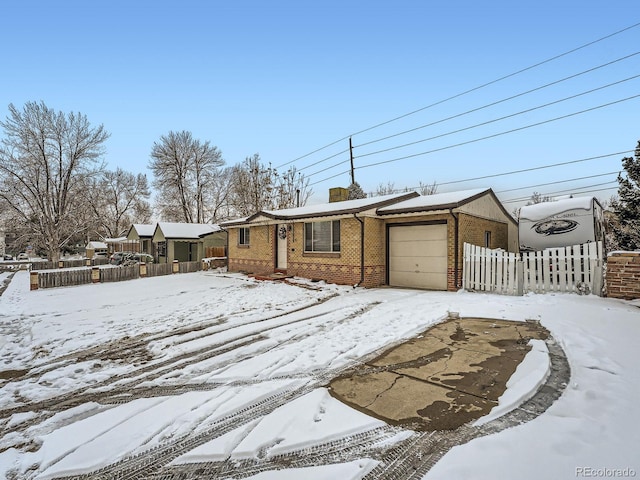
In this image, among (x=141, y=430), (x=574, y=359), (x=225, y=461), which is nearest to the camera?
(x=225, y=461)

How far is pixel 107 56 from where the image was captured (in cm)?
1432

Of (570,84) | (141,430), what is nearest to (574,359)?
(141,430)

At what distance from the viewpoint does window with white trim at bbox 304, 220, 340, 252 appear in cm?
1212

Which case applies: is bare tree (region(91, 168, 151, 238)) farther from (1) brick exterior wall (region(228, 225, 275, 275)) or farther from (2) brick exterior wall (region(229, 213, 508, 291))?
(2) brick exterior wall (region(229, 213, 508, 291))

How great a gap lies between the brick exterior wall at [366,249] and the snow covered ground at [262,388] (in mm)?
3057

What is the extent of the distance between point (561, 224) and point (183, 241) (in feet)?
81.4

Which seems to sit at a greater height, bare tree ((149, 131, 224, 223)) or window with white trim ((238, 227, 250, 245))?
bare tree ((149, 131, 224, 223))

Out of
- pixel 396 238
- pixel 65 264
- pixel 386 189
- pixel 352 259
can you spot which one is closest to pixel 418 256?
pixel 396 238

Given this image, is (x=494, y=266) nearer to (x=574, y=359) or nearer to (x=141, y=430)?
(x=574, y=359)

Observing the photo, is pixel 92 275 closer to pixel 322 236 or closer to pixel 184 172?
pixel 322 236

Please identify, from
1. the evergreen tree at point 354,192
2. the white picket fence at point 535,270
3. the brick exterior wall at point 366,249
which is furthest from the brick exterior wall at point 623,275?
the evergreen tree at point 354,192

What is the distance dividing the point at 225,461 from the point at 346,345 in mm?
2839

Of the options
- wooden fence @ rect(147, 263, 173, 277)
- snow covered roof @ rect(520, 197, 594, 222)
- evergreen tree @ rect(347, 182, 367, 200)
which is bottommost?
wooden fence @ rect(147, 263, 173, 277)
